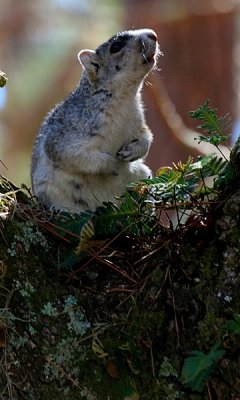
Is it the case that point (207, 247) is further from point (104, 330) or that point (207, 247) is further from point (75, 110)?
point (75, 110)

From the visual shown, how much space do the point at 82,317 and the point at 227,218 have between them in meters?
0.71

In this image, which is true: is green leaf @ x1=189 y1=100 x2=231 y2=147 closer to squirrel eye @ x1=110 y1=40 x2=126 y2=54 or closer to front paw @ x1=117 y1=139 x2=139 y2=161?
front paw @ x1=117 y1=139 x2=139 y2=161

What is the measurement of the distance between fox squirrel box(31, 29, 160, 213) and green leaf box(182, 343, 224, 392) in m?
2.26

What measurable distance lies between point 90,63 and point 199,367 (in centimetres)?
331

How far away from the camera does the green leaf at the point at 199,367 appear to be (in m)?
2.95

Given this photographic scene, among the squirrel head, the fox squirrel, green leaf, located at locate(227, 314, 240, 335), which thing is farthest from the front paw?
green leaf, located at locate(227, 314, 240, 335)

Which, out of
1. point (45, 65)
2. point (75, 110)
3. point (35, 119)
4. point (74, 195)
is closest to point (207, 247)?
point (74, 195)

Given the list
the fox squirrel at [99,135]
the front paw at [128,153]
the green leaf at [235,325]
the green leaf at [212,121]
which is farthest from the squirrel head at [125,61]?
the green leaf at [235,325]

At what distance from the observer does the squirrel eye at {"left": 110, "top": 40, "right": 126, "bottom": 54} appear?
573 centimetres

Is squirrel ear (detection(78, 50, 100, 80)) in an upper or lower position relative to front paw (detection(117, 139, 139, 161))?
upper

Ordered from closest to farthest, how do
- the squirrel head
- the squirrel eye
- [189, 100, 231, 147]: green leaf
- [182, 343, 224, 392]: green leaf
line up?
[182, 343, 224, 392]: green leaf
[189, 100, 231, 147]: green leaf
the squirrel head
the squirrel eye

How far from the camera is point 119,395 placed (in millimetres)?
3164

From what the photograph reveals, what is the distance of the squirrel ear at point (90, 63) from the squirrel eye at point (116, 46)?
0.14 meters

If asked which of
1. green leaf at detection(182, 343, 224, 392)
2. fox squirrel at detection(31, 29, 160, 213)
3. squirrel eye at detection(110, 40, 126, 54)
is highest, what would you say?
squirrel eye at detection(110, 40, 126, 54)
